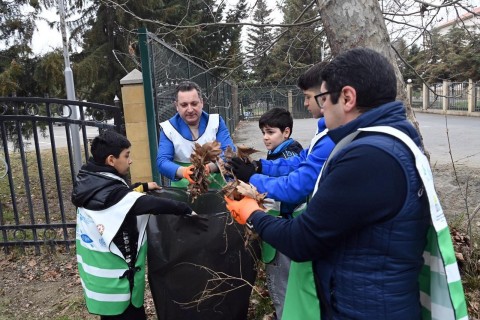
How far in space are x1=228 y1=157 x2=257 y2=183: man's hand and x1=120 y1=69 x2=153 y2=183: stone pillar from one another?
2394 millimetres

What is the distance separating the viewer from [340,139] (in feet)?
4.55

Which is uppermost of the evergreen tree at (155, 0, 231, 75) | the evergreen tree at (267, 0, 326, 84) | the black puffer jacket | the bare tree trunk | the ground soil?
the evergreen tree at (155, 0, 231, 75)

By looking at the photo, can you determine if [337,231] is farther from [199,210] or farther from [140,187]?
[140,187]

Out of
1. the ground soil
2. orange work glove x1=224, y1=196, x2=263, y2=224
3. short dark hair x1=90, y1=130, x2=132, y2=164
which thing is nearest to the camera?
orange work glove x1=224, y1=196, x2=263, y2=224

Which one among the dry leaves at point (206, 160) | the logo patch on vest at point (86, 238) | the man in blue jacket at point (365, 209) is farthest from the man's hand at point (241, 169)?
the logo patch on vest at point (86, 238)

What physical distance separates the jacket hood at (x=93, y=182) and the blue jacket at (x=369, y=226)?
125 centimetres

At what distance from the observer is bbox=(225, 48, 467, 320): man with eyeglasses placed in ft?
4.03

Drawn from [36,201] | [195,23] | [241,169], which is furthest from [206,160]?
[195,23]

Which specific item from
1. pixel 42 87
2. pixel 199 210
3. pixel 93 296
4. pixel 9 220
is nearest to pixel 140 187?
pixel 199 210

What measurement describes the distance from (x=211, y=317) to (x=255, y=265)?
0.37m

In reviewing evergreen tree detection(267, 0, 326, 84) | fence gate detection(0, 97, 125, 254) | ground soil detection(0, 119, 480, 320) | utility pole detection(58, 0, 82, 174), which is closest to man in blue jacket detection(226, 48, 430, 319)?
ground soil detection(0, 119, 480, 320)

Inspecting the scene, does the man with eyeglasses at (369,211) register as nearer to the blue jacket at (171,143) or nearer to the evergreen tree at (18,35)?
the blue jacket at (171,143)

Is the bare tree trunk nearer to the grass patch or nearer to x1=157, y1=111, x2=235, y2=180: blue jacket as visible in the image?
x1=157, y1=111, x2=235, y2=180: blue jacket

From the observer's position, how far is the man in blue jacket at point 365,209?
1.23 m
